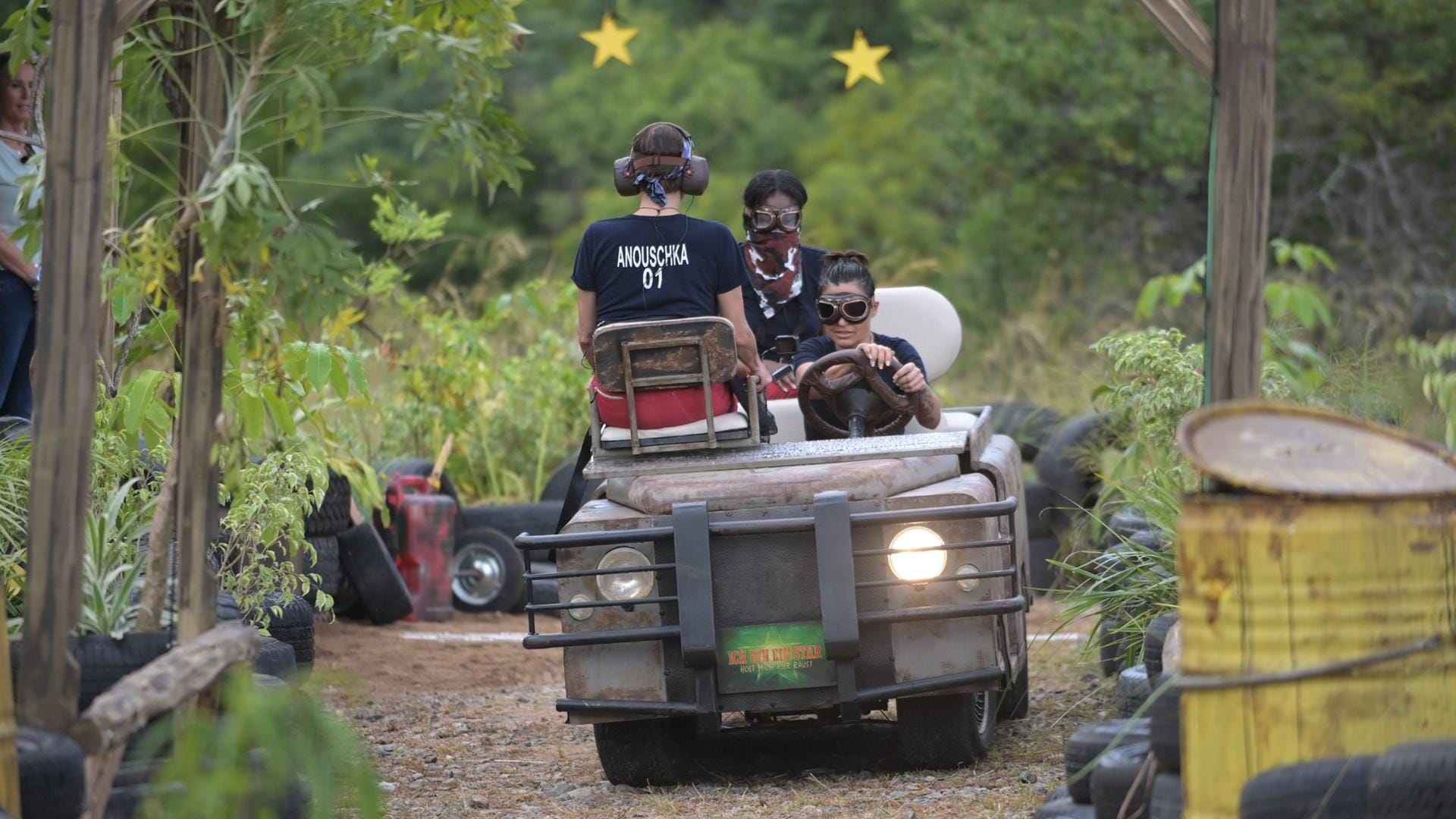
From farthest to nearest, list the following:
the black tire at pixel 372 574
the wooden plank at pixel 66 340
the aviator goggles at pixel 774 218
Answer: the black tire at pixel 372 574, the aviator goggles at pixel 774 218, the wooden plank at pixel 66 340

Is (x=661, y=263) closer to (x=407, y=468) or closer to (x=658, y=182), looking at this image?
(x=658, y=182)

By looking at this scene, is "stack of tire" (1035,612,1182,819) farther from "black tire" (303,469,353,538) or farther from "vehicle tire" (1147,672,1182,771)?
"black tire" (303,469,353,538)

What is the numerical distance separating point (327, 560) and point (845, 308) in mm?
3339

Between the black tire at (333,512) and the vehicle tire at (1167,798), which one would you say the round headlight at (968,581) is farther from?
the black tire at (333,512)

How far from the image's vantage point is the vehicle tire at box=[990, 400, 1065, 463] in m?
11.2

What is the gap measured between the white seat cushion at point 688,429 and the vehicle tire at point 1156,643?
1.54m

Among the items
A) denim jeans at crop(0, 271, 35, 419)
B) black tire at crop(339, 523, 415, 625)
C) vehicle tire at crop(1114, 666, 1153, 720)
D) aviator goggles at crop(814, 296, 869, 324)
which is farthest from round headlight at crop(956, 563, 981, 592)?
black tire at crop(339, 523, 415, 625)

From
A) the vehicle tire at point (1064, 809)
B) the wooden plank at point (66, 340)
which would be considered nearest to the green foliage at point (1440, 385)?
the vehicle tire at point (1064, 809)

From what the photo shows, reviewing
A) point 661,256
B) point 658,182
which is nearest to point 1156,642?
point 661,256

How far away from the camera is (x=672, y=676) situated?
564 centimetres

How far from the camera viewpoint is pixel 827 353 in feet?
23.0

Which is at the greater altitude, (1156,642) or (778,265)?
(778,265)

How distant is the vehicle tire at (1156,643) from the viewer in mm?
5219

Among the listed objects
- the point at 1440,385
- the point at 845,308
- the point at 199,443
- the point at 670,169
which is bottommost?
the point at 199,443
